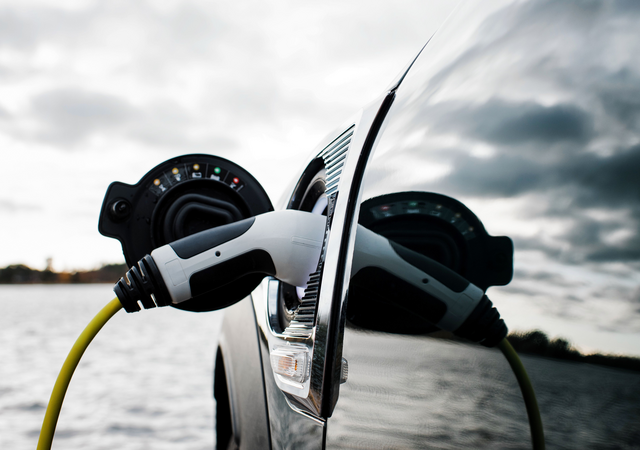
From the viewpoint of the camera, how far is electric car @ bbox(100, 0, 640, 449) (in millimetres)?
426

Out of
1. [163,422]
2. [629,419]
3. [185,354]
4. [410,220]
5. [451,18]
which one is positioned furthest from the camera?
[185,354]

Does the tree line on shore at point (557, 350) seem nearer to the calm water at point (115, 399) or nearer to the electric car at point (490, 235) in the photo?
the electric car at point (490, 235)

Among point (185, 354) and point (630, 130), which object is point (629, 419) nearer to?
point (630, 130)

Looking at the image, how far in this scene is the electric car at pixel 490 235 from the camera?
16.8 inches

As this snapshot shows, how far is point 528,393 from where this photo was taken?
460 millimetres

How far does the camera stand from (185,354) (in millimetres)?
14039

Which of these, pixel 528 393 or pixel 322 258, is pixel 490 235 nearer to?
pixel 528 393

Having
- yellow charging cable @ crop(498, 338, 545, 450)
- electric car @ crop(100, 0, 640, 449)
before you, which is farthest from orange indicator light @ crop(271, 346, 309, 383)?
yellow charging cable @ crop(498, 338, 545, 450)

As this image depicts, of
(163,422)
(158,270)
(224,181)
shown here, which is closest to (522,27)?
Result: (158,270)

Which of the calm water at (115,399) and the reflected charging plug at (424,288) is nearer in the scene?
the reflected charging plug at (424,288)

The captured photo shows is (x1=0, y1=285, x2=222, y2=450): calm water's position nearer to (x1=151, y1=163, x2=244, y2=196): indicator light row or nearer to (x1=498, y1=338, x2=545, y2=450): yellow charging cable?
(x1=151, y1=163, x2=244, y2=196): indicator light row

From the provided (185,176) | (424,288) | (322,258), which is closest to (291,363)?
(322,258)

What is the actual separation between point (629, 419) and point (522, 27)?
0.43 m

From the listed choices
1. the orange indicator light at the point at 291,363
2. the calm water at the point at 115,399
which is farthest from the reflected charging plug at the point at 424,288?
the calm water at the point at 115,399
